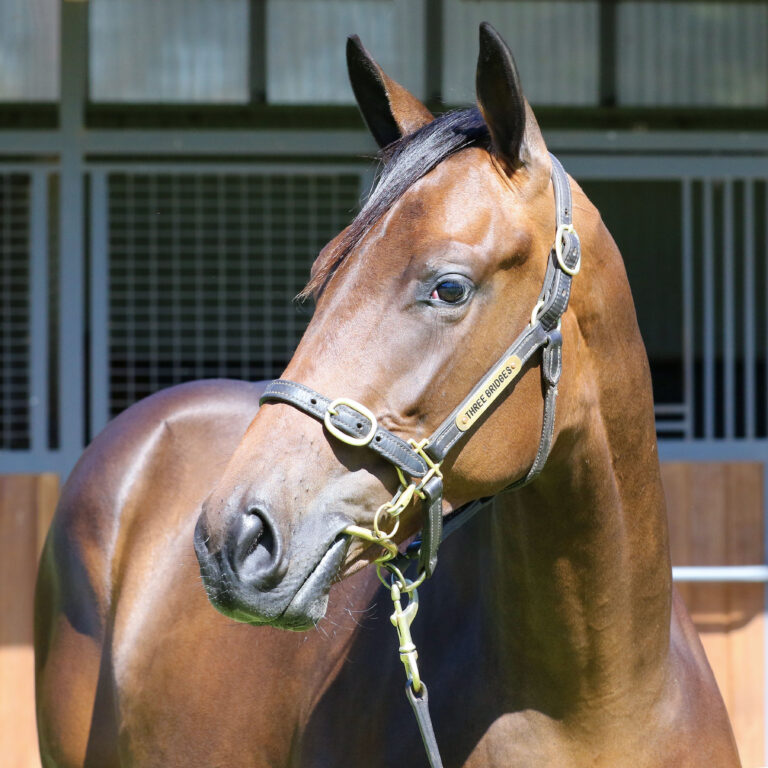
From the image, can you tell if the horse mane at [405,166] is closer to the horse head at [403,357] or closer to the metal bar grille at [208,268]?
the horse head at [403,357]

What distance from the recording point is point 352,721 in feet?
5.83

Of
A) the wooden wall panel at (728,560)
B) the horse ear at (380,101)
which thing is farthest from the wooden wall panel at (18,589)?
the horse ear at (380,101)

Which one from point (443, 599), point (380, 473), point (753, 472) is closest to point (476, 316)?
point (380, 473)

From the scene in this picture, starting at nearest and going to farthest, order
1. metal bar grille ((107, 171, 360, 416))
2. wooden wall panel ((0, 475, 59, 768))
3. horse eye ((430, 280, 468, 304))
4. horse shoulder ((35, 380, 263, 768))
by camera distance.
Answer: horse eye ((430, 280, 468, 304))
horse shoulder ((35, 380, 263, 768))
wooden wall panel ((0, 475, 59, 768))
metal bar grille ((107, 171, 360, 416))

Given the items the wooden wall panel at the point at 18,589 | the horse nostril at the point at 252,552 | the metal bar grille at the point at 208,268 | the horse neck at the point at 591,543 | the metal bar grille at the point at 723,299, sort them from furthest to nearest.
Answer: the metal bar grille at the point at 723,299 < the metal bar grille at the point at 208,268 < the wooden wall panel at the point at 18,589 < the horse neck at the point at 591,543 < the horse nostril at the point at 252,552

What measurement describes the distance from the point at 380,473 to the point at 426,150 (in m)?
0.50

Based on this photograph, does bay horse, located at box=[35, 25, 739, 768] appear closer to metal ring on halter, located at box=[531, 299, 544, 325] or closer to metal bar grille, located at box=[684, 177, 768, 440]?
metal ring on halter, located at box=[531, 299, 544, 325]

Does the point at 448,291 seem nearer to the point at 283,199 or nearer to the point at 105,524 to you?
the point at 105,524

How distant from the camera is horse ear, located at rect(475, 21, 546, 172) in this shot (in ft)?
4.63

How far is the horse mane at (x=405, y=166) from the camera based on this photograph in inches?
57.9

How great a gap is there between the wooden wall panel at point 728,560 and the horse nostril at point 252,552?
3.26 m

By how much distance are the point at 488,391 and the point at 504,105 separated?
43 cm

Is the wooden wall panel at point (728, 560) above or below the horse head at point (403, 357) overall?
below

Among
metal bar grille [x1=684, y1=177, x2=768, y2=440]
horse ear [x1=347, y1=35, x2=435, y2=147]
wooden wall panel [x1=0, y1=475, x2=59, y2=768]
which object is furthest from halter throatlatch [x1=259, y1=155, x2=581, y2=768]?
metal bar grille [x1=684, y1=177, x2=768, y2=440]
